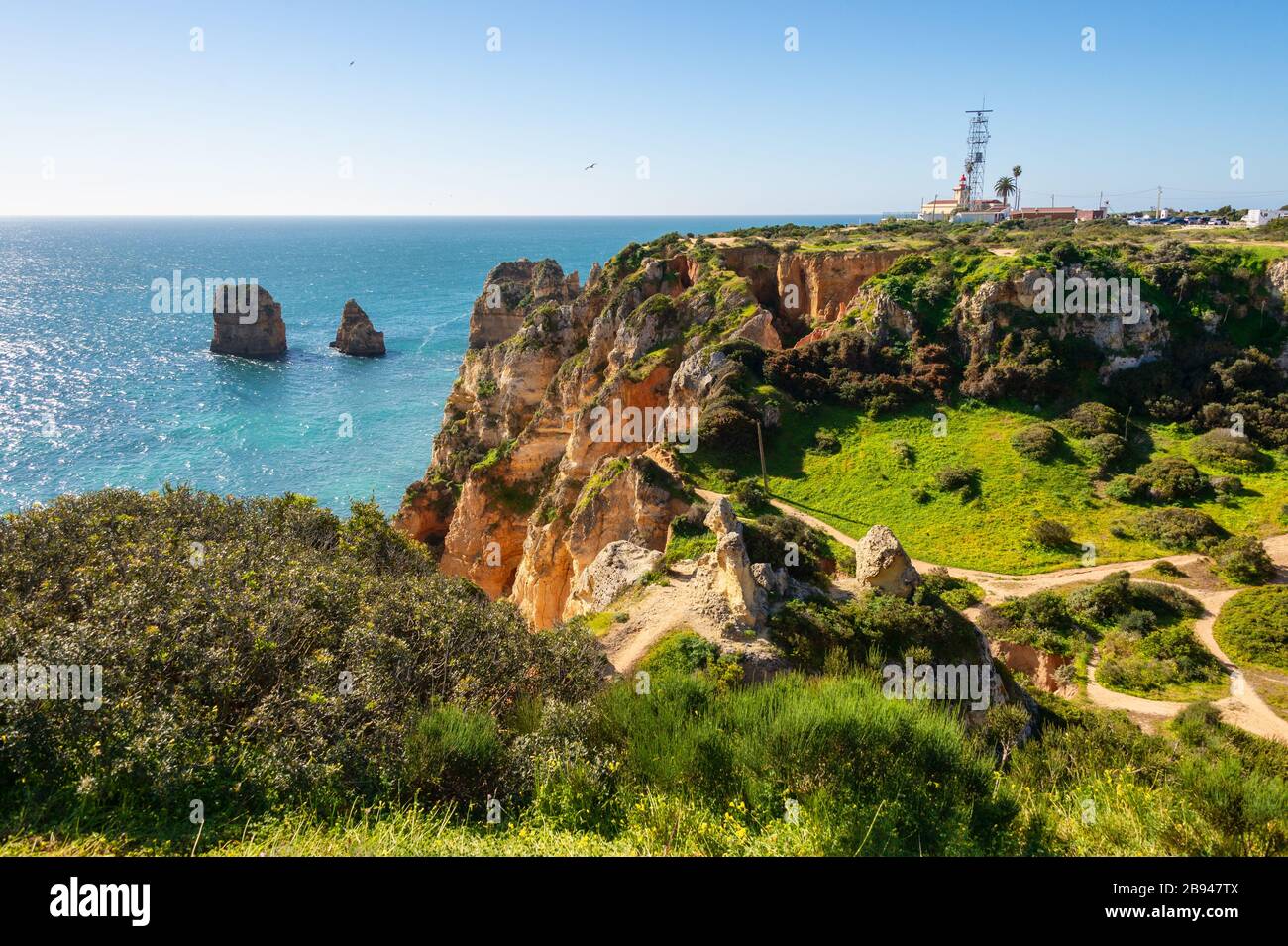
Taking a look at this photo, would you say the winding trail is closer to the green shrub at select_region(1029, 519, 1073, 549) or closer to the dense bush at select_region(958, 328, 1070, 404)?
the green shrub at select_region(1029, 519, 1073, 549)

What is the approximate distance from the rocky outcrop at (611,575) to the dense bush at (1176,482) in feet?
92.1

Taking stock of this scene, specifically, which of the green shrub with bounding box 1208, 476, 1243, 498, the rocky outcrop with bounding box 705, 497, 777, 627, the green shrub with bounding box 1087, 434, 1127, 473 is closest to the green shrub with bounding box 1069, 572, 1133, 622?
the green shrub with bounding box 1087, 434, 1127, 473

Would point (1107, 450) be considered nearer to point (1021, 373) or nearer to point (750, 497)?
point (1021, 373)

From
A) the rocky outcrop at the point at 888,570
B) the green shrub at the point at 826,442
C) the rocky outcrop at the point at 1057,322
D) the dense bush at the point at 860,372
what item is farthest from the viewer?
the rocky outcrop at the point at 1057,322

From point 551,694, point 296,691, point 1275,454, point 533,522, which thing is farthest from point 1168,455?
point 296,691

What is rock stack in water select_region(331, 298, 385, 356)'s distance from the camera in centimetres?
10706

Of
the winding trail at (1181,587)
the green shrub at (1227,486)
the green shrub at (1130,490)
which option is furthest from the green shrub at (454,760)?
the green shrub at (1227,486)

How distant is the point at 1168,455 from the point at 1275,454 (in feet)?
18.1

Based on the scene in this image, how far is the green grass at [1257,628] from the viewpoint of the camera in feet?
84.9

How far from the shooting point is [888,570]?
936 inches

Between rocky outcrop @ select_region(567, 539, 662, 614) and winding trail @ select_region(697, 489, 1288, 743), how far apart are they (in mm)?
8531

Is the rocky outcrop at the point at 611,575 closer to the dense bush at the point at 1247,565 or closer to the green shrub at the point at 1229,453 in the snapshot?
the dense bush at the point at 1247,565

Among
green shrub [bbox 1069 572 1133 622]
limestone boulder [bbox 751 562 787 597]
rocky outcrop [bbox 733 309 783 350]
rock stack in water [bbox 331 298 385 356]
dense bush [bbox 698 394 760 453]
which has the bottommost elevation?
green shrub [bbox 1069 572 1133 622]
